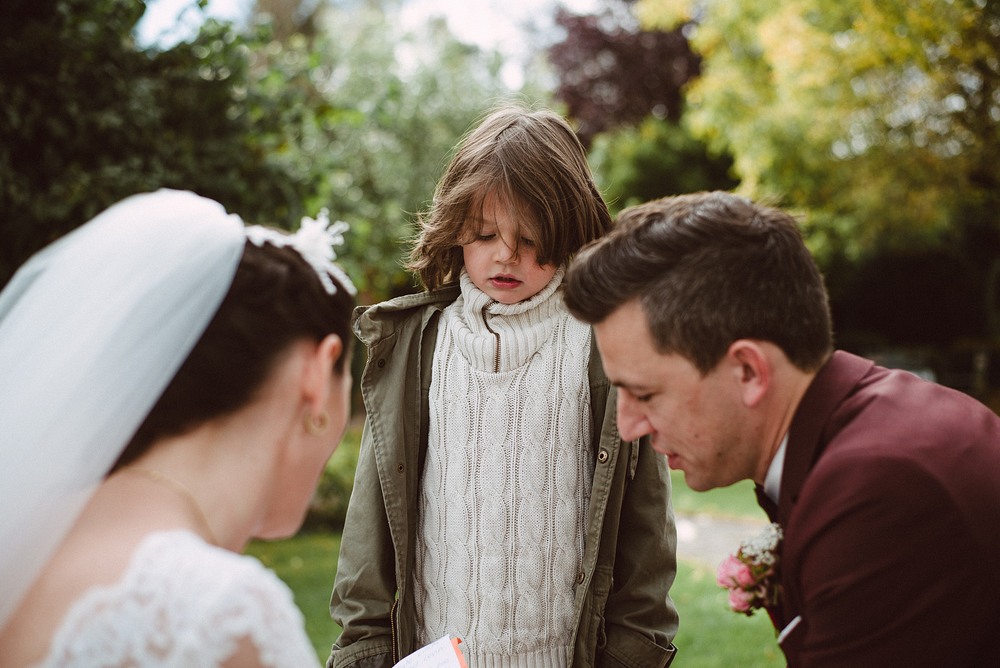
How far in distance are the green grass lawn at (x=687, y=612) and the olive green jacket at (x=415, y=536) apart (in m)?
2.10

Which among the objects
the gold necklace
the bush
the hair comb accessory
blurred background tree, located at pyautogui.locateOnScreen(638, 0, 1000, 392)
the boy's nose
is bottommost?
the bush

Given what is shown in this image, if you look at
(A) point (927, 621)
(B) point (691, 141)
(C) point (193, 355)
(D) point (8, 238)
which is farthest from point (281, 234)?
(B) point (691, 141)

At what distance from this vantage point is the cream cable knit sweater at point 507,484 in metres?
2.62

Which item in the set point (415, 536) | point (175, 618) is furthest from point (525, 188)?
point (175, 618)

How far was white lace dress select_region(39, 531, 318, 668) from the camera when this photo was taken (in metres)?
1.55

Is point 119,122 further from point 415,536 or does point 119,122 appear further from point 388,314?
point 415,536

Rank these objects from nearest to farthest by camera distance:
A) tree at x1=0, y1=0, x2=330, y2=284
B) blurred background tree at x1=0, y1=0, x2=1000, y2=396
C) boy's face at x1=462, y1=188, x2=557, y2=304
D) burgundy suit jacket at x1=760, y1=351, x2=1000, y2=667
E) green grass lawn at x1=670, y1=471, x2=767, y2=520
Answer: burgundy suit jacket at x1=760, y1=351, x2=1000, y2=667 → boy's face at x1=462, y1=188, x2=557, y2=304 → tree at x1=0, y1=0, x2=330, y2=284 → blurred background tree at x1=0, y1=0, x2=1000, y2=396 → green grass lawn at x1=670, y1=471, x2=767, y2=520

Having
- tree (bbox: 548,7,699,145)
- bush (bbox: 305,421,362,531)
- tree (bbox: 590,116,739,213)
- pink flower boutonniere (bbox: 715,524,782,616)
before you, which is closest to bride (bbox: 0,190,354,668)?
pink flower boutonniere (bbox: 715,524,782,616)

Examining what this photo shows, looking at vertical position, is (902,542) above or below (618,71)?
above

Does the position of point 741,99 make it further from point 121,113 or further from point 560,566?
point 560,566

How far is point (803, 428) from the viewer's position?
6.40 feet

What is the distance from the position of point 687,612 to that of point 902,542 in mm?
5135

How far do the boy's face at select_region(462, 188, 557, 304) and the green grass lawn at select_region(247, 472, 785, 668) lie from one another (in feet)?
8.50

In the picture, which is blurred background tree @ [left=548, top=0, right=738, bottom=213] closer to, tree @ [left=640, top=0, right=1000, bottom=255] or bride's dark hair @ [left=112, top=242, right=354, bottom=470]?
tree @ [left=640, top=0, right=1000, bottom=255]
